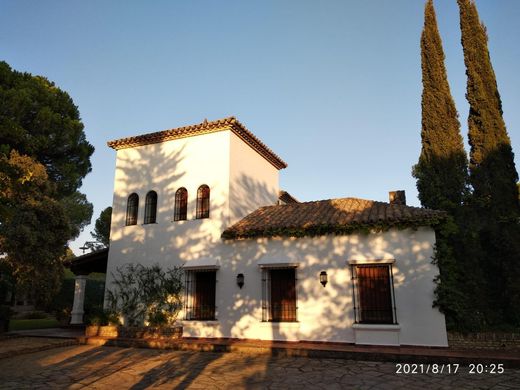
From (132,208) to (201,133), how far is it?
4269 millimetres

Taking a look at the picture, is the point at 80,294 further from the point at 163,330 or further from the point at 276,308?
the point at 276,308

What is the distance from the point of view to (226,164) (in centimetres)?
1326

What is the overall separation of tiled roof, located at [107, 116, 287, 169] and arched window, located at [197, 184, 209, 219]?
86.1 inches

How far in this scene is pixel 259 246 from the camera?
39.5ft

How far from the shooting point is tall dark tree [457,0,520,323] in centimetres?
1033

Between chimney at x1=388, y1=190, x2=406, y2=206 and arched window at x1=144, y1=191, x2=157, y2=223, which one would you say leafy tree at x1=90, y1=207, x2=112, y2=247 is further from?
chimney at x1=388, y1=190, x2=406, y2=206

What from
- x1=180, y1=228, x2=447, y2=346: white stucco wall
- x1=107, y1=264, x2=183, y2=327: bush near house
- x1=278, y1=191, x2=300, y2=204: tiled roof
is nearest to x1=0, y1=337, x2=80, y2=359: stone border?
x1=107, y1=264, x2=183, y2=327: bush near house

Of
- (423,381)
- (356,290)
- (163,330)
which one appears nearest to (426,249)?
(356,290)

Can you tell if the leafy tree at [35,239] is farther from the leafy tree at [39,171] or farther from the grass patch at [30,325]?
the grass patch at [30,325]

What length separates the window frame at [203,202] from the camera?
43.8 feet

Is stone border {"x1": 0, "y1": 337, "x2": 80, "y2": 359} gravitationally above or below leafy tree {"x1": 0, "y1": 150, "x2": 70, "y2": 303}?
below

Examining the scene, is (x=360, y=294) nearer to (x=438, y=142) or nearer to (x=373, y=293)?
(x=373, y=293)

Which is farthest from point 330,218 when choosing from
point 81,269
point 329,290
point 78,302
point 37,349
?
point 78,302

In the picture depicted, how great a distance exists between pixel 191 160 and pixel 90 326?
6.84m
